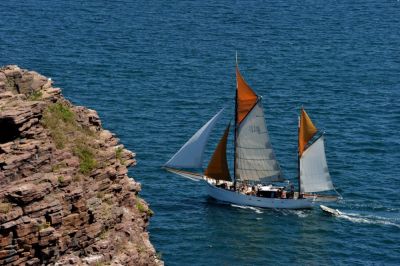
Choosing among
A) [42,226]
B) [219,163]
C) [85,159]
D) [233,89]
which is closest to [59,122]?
[85,159]

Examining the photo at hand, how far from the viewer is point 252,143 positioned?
112 metres

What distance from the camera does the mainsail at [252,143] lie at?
109812 millimetres

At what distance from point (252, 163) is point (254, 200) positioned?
5626 millimetres

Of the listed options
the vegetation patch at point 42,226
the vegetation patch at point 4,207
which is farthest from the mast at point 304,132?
the vegetation patch at point 4,207

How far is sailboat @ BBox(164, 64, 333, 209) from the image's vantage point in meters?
108

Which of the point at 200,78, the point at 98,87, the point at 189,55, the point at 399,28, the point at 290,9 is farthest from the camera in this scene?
the point at 290,9

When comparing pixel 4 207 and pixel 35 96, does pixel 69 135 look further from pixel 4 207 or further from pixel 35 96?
pixel 4 207

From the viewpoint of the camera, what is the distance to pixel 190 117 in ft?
420

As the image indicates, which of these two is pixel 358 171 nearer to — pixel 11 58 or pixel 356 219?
pixel 356 219

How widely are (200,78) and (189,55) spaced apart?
14.7 meters

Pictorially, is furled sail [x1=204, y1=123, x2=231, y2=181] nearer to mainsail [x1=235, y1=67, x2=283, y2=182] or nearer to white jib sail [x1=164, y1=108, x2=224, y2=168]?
white jib sail [x1=164, y1=108, x2=224, y2=168]

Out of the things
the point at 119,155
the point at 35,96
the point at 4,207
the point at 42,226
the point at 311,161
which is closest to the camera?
the point at 4,207

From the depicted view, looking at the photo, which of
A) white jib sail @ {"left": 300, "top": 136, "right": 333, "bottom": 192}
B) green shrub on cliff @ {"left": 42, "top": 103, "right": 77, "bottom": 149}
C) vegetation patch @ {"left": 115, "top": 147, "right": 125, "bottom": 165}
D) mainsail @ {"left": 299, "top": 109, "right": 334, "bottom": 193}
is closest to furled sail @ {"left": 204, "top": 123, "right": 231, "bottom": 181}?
mainsail @ {"left": 299, "top": 109, "right": 334, "bottom": 193}

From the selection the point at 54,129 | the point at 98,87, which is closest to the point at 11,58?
the point at 98,87
